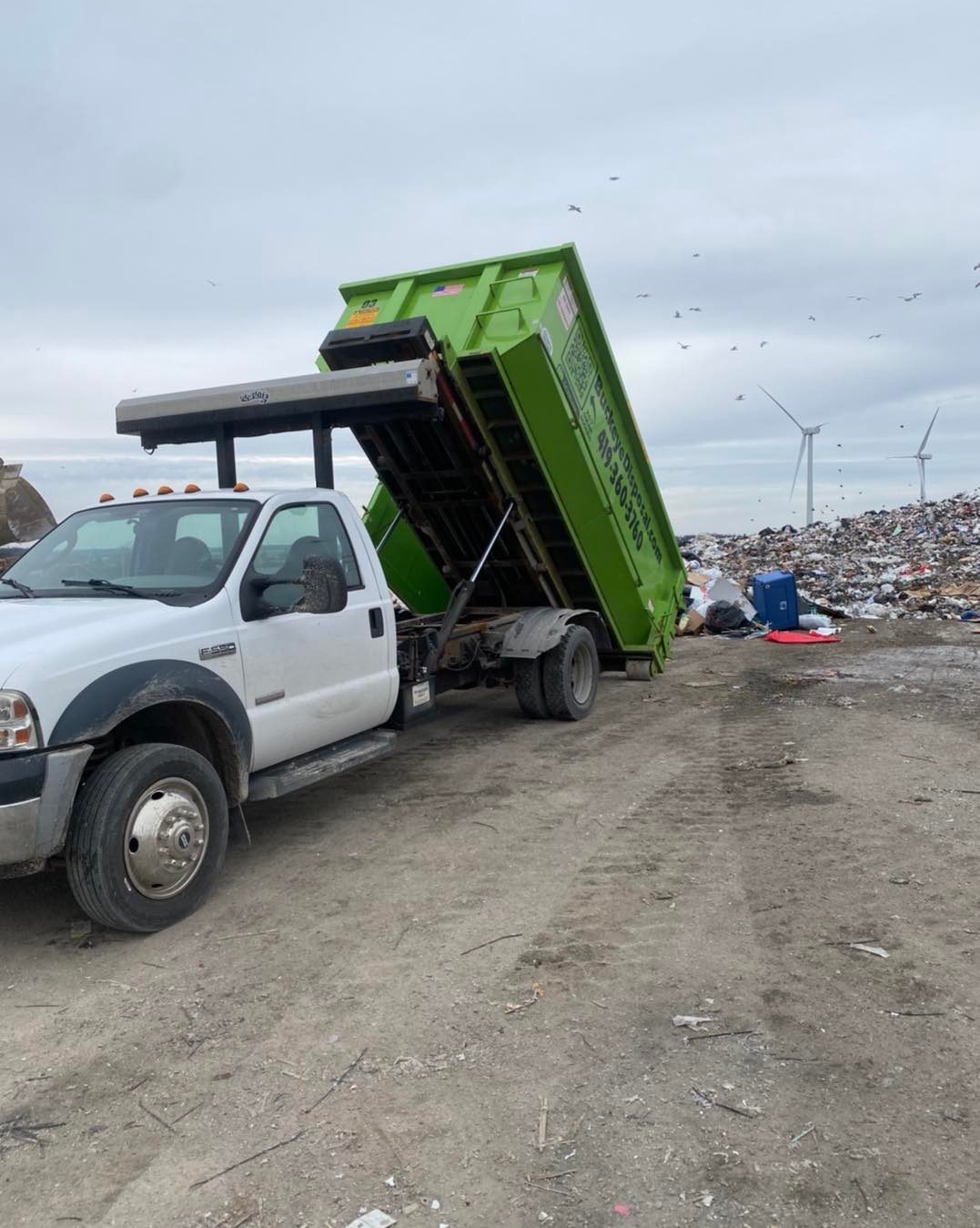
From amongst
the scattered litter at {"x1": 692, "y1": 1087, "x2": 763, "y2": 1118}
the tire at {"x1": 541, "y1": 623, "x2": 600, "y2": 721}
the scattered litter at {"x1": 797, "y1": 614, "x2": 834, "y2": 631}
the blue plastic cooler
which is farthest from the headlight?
the scattered litter at {"x1": 797, "y1": 614, "x2": 834, "y2": 631}

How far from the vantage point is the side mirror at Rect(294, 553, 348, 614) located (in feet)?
16.7

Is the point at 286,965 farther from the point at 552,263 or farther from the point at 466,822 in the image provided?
the point at 552,263

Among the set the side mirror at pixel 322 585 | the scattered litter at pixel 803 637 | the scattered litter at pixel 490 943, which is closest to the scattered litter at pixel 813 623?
the scattered litter at pixel 803 637

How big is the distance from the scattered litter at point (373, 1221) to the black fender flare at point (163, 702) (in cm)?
225

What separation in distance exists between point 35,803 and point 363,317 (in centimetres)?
535

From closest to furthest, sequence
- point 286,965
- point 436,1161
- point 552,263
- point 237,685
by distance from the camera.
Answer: point 436,1161 < point 286,965 < point 237,685 < point 552,263

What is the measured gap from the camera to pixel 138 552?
5.51m

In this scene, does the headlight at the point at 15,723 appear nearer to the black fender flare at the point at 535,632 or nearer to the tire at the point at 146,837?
the tire at the point at 146,837

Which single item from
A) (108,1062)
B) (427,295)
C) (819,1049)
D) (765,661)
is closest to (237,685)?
(108,1062)

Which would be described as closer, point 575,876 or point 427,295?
point 575,876

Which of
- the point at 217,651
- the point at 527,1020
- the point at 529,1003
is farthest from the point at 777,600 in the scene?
the point at 527,1020

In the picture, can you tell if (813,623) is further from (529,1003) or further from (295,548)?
(529,1003)

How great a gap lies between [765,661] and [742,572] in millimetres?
8458

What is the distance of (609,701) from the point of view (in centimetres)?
973
